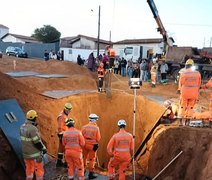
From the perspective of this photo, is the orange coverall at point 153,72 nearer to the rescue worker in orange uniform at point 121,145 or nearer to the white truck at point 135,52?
the rescue worker in orange uniform at point 121,145

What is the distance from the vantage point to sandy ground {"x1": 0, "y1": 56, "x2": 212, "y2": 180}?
884 centimetres

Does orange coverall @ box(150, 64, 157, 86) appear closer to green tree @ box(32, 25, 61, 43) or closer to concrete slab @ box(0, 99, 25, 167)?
concrete slab @ box(0, 99, 25, 167)

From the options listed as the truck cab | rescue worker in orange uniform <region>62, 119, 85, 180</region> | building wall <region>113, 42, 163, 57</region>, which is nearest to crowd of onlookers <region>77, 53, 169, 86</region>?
rescue worker in orange uniform <region>62, 119, 85, 180</region>

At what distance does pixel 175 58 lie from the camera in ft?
80.7

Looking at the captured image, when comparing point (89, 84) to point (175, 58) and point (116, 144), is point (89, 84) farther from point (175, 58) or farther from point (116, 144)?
point (116, 144)

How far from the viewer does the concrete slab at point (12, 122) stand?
7925 millimetres

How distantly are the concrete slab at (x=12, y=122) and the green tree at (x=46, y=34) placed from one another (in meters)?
55.1

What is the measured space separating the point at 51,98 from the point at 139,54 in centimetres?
2456

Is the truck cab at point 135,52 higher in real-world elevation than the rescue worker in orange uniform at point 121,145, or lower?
higher

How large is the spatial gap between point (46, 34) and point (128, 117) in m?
51.8

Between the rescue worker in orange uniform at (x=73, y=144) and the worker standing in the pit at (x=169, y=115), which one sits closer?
the rescue worker in orange uniform at (x=73, y=144)

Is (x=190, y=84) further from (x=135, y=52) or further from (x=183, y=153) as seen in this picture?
(x=135, y=52)

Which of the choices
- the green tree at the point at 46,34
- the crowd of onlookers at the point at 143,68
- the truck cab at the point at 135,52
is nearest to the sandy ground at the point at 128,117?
the crowd of onlookers at the point at 143,68

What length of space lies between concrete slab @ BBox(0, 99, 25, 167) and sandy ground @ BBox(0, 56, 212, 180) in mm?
684
